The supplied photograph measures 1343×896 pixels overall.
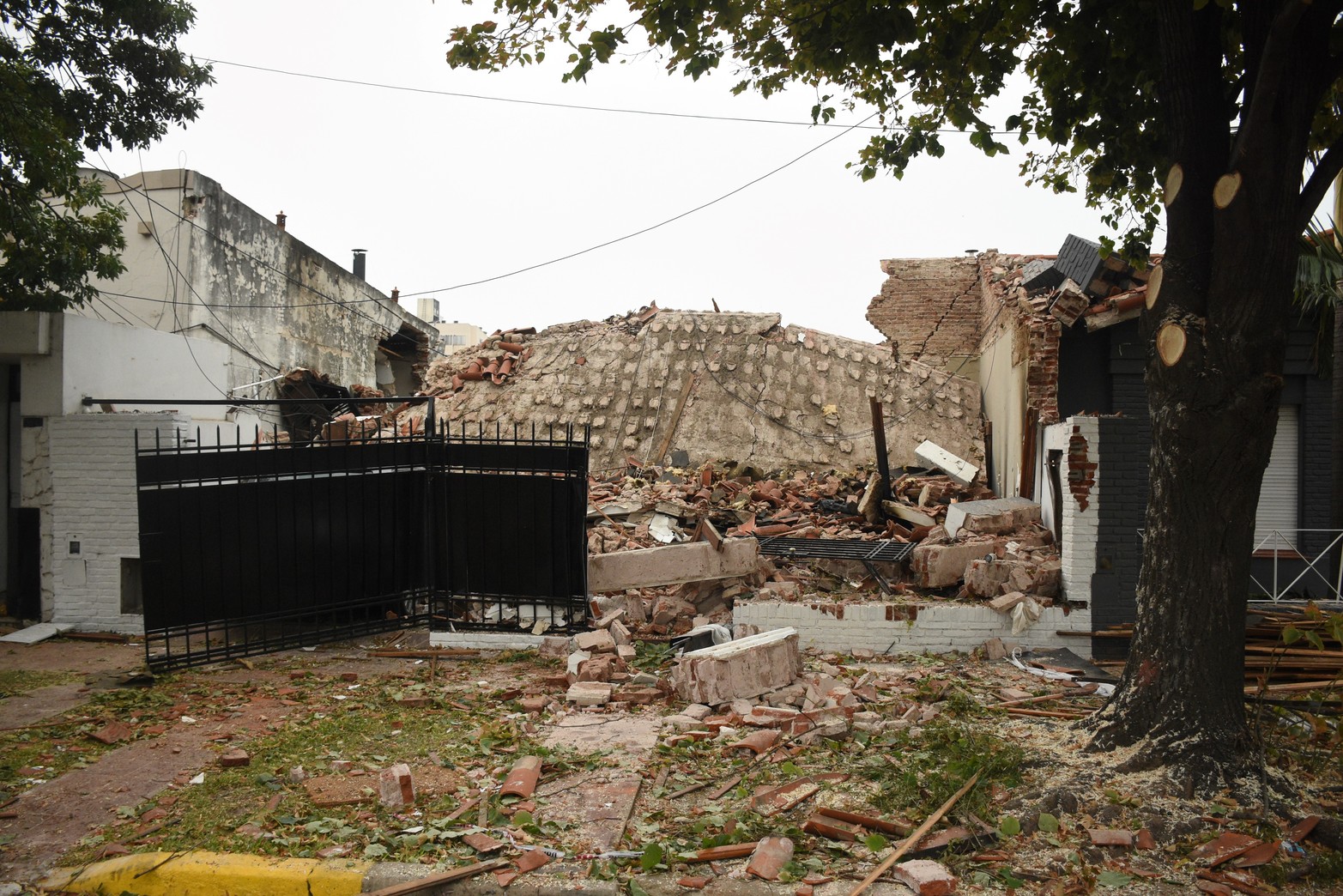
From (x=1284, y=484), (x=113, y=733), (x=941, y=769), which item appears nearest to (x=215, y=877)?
(x=113, y=733)

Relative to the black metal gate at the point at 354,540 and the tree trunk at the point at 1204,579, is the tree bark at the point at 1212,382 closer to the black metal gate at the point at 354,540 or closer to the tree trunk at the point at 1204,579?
the tree trunk at the point at 1204,579

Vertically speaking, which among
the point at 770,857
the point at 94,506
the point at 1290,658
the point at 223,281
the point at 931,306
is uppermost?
the point at 223,281

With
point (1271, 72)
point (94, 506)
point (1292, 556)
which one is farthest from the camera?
point (1292, 556)

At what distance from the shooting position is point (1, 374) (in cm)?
1076

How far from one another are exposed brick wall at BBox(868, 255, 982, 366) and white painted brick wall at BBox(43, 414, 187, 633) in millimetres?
16070

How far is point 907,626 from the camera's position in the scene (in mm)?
9109

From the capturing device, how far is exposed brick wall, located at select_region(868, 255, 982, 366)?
21188mm

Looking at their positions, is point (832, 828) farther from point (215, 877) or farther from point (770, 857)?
point (215, 877)

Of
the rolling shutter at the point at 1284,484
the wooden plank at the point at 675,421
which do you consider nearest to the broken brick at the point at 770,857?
the rolling shutter at the point at 1284,484

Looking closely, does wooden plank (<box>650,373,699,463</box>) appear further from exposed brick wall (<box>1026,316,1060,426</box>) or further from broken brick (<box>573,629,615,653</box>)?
broken brick (<box>573,629,615,653</box>)

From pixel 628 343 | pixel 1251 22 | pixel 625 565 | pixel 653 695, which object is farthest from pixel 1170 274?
pixel 628 343

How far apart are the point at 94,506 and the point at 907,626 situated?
869 centimetres

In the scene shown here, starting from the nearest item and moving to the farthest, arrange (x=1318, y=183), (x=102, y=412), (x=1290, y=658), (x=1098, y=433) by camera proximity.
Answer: (x=1318, y=183) → (x=1290, y=658) → (x=1098, y=433) → (x=102, y=412)

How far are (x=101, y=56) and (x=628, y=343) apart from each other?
37.1ft
